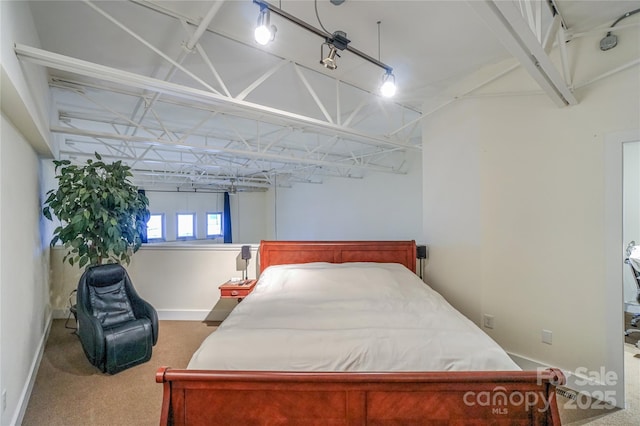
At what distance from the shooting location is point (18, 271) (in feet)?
6.90

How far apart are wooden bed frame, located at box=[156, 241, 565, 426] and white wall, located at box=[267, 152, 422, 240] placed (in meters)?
4.65

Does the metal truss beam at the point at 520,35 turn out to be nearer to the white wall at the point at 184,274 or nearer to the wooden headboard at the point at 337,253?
the wooden headboard at the point at 337,253

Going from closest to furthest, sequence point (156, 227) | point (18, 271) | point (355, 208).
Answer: point (18, 271) → point (355, 208) → point (156, 227)

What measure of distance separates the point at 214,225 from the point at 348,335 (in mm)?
10179

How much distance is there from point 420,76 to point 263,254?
2.85 meters

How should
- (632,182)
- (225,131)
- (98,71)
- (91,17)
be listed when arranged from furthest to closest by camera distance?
1. (225,131)
2. (632,182)
3. (91,17)
4. (98,71)

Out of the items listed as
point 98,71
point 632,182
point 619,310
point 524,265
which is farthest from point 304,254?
point 632,182

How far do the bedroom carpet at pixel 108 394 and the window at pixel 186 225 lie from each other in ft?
24.0

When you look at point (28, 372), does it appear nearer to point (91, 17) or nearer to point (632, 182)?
point (91, 17)

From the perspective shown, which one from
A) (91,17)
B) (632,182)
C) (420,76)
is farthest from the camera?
(632,182)

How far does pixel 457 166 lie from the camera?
313 cm

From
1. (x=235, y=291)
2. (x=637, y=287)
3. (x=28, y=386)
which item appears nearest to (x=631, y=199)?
(x=637, y=287)

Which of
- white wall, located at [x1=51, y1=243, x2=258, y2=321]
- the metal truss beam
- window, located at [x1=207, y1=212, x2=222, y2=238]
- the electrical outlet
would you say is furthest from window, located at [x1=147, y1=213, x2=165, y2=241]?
the metal truss beam

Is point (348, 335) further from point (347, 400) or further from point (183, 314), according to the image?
point (183, 314)
